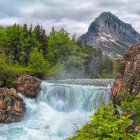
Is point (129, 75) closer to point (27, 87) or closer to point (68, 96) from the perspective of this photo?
point (68, 96)

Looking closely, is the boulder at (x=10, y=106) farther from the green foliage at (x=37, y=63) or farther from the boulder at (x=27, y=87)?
the green foliage at (x=37, y=63)

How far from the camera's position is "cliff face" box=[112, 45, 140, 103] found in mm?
26659

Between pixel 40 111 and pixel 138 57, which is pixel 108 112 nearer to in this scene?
pixel 138 57

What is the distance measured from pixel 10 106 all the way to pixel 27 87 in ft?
15.7

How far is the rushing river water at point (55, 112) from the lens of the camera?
92.4 ft

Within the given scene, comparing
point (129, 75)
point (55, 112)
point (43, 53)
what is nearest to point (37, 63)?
point (43, 53)

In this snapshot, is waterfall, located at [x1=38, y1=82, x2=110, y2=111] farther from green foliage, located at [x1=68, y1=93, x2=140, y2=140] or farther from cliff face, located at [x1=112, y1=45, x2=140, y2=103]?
green foliage, located at [x1=68, y1=93, x2=140, y2=140]

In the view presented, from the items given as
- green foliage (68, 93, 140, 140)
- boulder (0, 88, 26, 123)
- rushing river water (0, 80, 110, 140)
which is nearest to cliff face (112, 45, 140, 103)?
rushing river water (0, 80, 110, 140)

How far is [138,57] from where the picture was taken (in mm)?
27969

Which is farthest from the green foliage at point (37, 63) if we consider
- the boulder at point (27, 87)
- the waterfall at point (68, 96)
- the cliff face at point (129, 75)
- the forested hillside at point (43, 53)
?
the cliff face at point (129, 75)

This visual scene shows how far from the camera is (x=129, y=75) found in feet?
92.0

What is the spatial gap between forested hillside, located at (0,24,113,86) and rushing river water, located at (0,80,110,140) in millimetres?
18731

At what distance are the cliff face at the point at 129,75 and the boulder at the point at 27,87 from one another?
10038mm

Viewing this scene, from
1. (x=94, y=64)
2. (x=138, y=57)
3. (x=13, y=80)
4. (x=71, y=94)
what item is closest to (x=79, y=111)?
(x=71, y=94)
